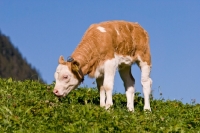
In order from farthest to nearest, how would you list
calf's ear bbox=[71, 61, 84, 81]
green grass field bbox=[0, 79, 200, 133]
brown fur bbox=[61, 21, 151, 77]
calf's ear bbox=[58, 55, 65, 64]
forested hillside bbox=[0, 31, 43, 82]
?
forested hillside bbox=[0, 31, 43, 82], brown fur bbox=[61, 21, 151, 77], calf's ear bbox=[58, 55, 65, 64], calf's ear bbox=[71, 61, 84, 81], green grass field bbox=[0, 79, 200, 133]

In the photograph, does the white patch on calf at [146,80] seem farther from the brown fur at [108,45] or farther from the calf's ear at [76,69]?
the calf's ear at [76,69]

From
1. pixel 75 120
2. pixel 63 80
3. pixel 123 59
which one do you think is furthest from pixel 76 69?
pixel 75 120

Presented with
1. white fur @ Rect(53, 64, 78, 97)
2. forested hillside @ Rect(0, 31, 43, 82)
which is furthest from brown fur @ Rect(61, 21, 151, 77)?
forested hillside @ Rect(0, 31, 43, 82)

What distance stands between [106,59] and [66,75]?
4.15 feet

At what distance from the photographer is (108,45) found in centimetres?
1650

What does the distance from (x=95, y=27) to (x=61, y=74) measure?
2041 mm

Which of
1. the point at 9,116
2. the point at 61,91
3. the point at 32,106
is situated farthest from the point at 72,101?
the point at 9,116

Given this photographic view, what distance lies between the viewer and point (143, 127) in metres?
12.3

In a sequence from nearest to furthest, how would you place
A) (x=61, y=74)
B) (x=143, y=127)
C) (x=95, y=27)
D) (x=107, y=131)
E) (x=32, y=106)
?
(x=107, y=131) < (x=143, y=127) < (x=32, y=106) < (x=61, y=74) < (x=95, y=27)

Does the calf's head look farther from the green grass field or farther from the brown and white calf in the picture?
the green grass field

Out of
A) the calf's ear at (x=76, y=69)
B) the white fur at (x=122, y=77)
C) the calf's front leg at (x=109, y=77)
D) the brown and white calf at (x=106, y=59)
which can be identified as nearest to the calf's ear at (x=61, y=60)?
the brown and white calf at (x=106, y=59)

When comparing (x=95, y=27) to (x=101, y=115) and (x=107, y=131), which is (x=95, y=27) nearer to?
(x=101, y=115)

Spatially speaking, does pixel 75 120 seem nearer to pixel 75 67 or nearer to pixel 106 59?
pixel 75 67

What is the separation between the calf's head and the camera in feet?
51.9
